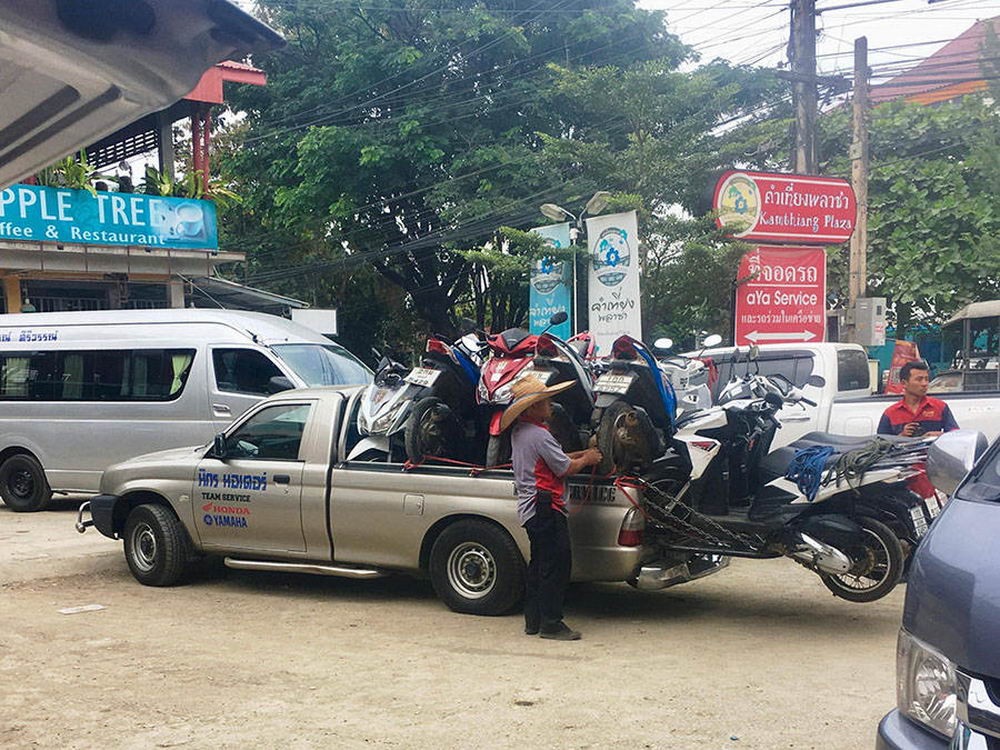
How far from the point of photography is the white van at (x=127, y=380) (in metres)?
12.3

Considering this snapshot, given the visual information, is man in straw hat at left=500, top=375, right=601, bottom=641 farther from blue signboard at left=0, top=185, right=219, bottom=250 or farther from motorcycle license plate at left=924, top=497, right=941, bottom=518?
blue signboard at left=0, top=185, right=219, bottom=250

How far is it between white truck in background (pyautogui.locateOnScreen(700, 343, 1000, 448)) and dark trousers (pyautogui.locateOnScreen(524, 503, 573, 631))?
3.23 meters

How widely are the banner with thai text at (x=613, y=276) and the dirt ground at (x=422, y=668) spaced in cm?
803

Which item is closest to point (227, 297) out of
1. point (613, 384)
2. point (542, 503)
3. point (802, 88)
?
point (802, 88)

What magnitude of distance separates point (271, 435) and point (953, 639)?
6282mm

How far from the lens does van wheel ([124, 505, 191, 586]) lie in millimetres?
8266

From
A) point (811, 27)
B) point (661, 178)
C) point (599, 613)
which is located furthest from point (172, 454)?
point (811, 27)

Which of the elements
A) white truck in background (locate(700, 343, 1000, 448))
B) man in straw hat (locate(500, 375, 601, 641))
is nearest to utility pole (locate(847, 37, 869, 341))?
white truck in background (locate(700, 343, 1000, 448))

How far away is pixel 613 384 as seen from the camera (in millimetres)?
6992

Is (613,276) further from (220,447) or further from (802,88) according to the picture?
(220,447)

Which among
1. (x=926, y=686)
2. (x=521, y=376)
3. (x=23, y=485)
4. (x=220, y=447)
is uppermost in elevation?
(x=521, y=376)

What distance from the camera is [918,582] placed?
282cm

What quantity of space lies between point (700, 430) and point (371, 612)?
2.68 metres

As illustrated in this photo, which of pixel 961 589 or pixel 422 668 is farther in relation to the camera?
pixel 422 668
